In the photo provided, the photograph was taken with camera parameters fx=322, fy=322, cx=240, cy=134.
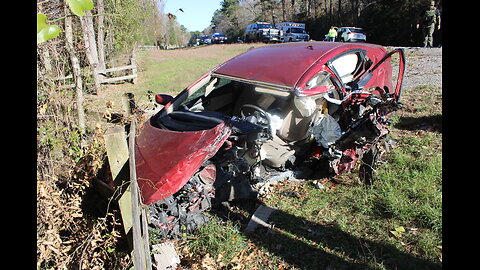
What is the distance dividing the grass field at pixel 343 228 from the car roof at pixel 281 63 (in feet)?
4.75

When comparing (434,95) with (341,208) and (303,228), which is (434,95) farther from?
(303,228)

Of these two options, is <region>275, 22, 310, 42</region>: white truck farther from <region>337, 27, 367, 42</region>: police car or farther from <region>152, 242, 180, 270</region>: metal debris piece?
<region>152, 242, 180, 270</region>: metal debris piece

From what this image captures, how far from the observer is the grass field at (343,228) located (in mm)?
2939

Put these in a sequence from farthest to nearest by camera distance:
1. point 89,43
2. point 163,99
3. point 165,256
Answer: point 89,43
point 163,99
point 165,256

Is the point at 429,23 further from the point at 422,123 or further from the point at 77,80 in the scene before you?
the point at 77,80

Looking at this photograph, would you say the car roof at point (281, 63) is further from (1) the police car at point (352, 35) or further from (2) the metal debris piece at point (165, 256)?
(1) the police car at point (352, 35)

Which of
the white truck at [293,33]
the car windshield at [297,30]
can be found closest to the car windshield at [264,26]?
the white truck at [293,33]

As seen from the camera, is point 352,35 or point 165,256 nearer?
point 165,256

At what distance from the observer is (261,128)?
3.38 meters

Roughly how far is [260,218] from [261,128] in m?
1.04

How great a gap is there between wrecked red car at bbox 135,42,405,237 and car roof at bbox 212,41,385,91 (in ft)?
0.04

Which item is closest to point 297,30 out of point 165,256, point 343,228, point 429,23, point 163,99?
point 429,23

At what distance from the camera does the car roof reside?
385 cm
